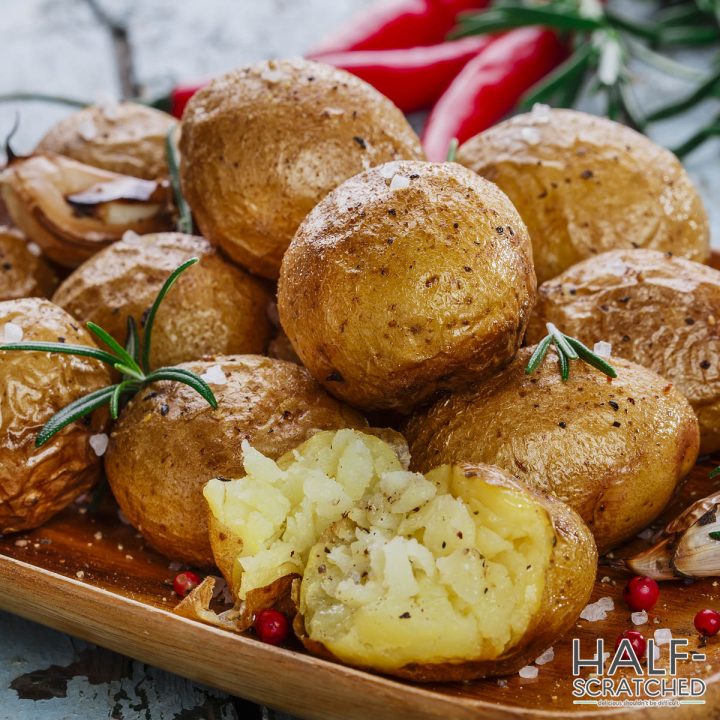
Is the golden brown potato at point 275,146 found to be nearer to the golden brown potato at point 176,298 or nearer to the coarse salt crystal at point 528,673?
the golden brown potato at point 176,298

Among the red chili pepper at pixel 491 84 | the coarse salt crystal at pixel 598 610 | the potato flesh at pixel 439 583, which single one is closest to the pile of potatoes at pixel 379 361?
the potato flesh at pixel 439 583

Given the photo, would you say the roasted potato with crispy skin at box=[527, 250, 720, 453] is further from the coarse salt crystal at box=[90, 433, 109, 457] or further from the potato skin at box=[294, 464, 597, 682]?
the coarse salt crystal at box=[90, 433, 109, 457]

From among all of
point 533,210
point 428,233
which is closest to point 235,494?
point 428,233

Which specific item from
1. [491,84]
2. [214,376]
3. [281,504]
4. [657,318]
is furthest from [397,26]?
[281,504]

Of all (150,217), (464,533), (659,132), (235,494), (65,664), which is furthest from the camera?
(659,132)

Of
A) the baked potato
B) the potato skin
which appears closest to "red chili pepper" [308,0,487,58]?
the baked potato

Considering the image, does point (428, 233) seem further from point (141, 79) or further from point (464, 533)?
point (141, 79)

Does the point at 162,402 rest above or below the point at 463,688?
above
